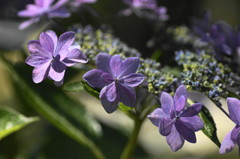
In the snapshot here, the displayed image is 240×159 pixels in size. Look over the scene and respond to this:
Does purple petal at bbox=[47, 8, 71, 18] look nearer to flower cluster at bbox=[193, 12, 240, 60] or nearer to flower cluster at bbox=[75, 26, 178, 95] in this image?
flower cluster at bbox=[75, 26, 178, 95]

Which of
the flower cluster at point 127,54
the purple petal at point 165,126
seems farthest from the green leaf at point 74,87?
the purple petal at point 165,126

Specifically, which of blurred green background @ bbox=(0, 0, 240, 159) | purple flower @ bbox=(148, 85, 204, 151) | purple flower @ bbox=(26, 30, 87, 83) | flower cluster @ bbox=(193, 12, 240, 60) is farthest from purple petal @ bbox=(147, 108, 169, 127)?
blurred green background @ bbox=(0, 0, 240, 159)

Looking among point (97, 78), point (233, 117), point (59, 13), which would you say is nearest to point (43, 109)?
point (59, 13)

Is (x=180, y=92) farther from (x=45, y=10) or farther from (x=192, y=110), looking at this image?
(x=45, y=10)

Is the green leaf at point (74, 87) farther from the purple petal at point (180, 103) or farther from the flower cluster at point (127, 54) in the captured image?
the purple petal at point (180, 103)

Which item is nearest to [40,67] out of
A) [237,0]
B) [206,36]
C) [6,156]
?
[206,36]

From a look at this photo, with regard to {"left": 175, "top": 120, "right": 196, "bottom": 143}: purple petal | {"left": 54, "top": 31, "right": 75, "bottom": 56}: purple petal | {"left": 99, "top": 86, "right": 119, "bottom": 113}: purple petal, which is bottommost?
{"left": 175, "top": 120, "right": 196, "bottom": 143}: purple petal
